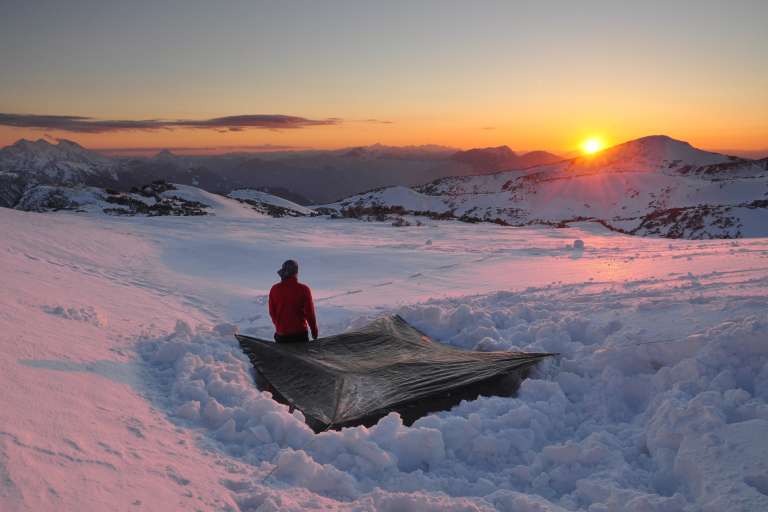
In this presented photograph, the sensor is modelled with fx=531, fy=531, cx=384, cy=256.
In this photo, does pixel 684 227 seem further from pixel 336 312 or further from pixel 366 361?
pixel 366 361

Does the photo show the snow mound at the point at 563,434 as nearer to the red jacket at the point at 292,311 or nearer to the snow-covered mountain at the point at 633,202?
the red jacket at the point at 292,311

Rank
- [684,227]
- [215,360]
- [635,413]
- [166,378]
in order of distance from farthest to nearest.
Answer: [684,227], [215,360], [166,378], [635,413]

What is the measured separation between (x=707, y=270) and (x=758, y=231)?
16242 millimetres

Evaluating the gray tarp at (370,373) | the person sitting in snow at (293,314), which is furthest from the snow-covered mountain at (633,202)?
the person sitting in snow at (293,314)

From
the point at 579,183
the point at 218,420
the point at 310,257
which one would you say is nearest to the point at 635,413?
the point at 218,420

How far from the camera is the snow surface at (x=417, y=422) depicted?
2.78m

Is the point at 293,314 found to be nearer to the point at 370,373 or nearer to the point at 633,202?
the point at 370,373

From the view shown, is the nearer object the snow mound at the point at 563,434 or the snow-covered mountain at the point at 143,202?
the snow mound at the point at 563,434

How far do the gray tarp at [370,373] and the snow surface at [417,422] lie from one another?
0.73ft

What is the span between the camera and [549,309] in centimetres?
662

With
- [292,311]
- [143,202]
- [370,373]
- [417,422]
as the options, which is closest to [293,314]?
[292,311]

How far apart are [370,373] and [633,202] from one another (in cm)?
4211

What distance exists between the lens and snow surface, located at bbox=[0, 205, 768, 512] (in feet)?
9.12

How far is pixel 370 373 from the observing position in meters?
4.85
